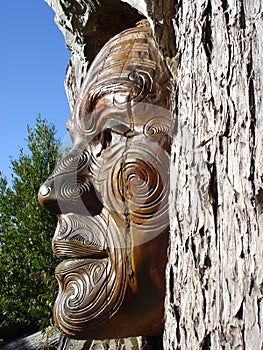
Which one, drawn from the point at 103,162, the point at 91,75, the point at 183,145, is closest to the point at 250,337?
the point at 183,145

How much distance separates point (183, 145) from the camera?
2.70ft

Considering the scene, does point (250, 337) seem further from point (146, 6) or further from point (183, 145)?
point (146, 6)

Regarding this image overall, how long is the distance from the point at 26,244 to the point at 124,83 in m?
5.75

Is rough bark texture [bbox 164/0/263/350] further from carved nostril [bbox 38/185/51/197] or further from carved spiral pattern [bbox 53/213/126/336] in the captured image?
carved nostril [bbox 38/185/51/197]

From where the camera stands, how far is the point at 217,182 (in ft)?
2.43

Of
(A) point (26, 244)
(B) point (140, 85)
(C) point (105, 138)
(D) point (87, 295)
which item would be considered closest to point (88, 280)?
(D) point (87, 295)

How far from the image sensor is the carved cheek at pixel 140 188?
103 centimetres

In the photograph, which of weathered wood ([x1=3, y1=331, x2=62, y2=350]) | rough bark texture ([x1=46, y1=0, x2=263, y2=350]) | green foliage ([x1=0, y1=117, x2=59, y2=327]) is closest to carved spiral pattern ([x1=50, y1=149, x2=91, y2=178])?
rough bark texture ([x1=46, y1=0, x2=263, y2=350])

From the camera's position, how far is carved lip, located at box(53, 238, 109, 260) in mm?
1091

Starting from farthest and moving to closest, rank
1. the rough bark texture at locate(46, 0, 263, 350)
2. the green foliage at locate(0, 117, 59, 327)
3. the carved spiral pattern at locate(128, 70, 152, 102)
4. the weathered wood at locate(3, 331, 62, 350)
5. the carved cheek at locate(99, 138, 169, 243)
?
the green foliage at locate(0, 117, 59, 327), the weathered wood at locate(3, 331, 62, 350), the carved spiral pattern at locate(128, 70, 152, 102), the carved cheek at locate(99, 138, 169, 243), the rough bark texture at locate(46, 0, 263, 350)

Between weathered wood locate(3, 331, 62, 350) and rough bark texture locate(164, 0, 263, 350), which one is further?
weathered wood locate(3, 331, 62, 350)

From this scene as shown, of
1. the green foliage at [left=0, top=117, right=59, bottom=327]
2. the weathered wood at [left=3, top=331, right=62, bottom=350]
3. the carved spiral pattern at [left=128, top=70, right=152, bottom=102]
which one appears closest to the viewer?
the carved spiral pattern at [left=128, top=70, right=152, bottom=102]

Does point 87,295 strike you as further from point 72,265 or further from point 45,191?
point 45,191

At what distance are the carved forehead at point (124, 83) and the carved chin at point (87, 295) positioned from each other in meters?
0.31
